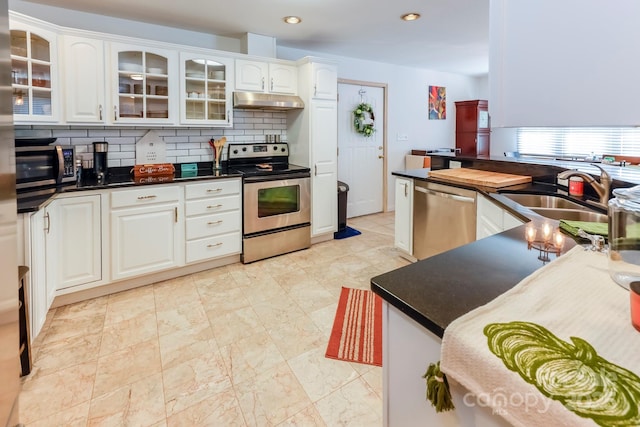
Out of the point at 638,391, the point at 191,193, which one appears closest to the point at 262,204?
the point at 191,193

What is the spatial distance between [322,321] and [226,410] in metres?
0.92

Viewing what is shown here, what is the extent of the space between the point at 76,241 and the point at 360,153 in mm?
3724

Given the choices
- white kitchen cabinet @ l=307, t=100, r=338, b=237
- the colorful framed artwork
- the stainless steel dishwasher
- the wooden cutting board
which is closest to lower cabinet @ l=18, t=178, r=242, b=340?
white kitchen cabinet @ l=307, t=100, r=338, b=237

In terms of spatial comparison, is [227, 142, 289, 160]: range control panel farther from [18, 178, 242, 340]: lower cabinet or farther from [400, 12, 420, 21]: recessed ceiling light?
[400, 12, 420, 21]: recessed ceiling light

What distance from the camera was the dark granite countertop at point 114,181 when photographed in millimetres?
2071

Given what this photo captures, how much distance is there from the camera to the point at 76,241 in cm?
262

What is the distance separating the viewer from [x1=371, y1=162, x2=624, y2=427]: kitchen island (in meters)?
0.76

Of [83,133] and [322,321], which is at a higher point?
[83,133]

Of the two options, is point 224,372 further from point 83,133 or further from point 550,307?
point 83,133

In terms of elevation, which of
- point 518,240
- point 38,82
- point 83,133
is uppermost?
point 38,82

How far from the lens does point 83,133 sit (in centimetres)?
306

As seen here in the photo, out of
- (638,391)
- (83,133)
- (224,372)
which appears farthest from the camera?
(83,133)

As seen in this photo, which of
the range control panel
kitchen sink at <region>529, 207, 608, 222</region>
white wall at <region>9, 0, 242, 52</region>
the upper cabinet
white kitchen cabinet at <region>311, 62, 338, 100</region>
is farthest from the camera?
the range control panel

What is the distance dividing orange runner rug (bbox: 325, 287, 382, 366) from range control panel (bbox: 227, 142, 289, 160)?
6.41ft
